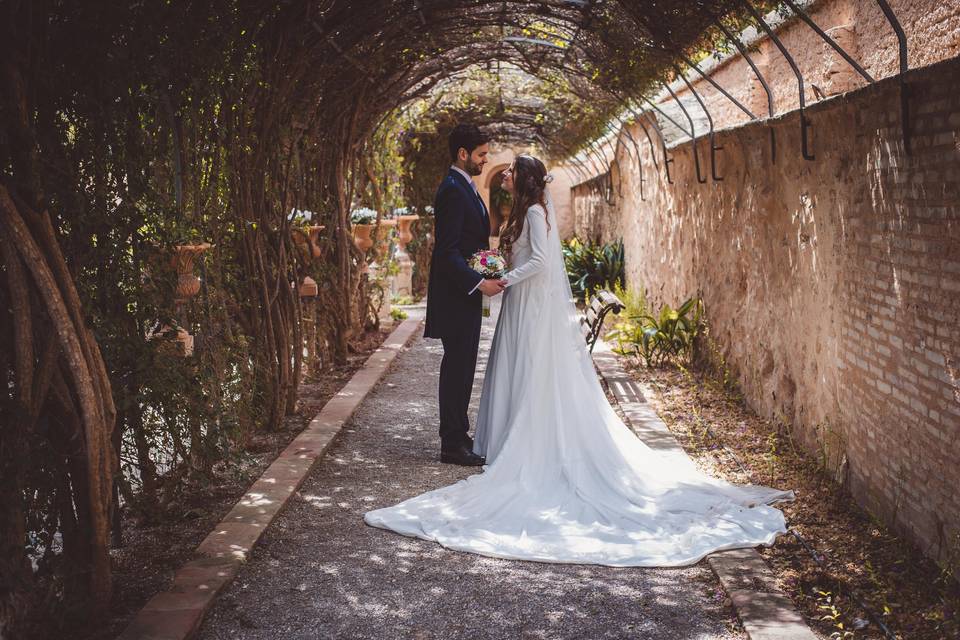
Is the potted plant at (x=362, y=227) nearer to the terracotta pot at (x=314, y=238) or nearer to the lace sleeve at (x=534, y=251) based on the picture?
the terracotta pot at (x=314, y=238)

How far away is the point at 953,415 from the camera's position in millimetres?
3361

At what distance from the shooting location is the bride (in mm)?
4086

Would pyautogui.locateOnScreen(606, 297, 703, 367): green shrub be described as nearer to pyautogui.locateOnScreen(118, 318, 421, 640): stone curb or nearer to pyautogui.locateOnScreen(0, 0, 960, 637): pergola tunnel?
pyautogui.locateOnScreen(0, 0, 960, 637): pergola tunnel

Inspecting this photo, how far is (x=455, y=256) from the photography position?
539 cm

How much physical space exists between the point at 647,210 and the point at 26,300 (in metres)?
9.78

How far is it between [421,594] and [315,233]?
5.03 metres

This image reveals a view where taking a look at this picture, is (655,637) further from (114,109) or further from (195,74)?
(195,74)

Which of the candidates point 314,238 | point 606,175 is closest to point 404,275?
point 606,175

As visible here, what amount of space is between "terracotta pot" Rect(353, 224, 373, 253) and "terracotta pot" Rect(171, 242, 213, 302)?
17.6 feet

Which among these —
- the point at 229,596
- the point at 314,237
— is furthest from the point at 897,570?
the point at 314,237

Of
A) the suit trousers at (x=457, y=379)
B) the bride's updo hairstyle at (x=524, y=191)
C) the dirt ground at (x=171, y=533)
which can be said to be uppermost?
the bride's updo hairstyle at (x=524, y=191)

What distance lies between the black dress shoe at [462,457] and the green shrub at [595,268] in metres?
9.26

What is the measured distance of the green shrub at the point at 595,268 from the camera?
14836mm

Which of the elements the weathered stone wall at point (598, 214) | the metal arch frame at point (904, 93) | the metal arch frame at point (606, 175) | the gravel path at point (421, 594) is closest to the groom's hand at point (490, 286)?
the gravel path at point (421, 594)
